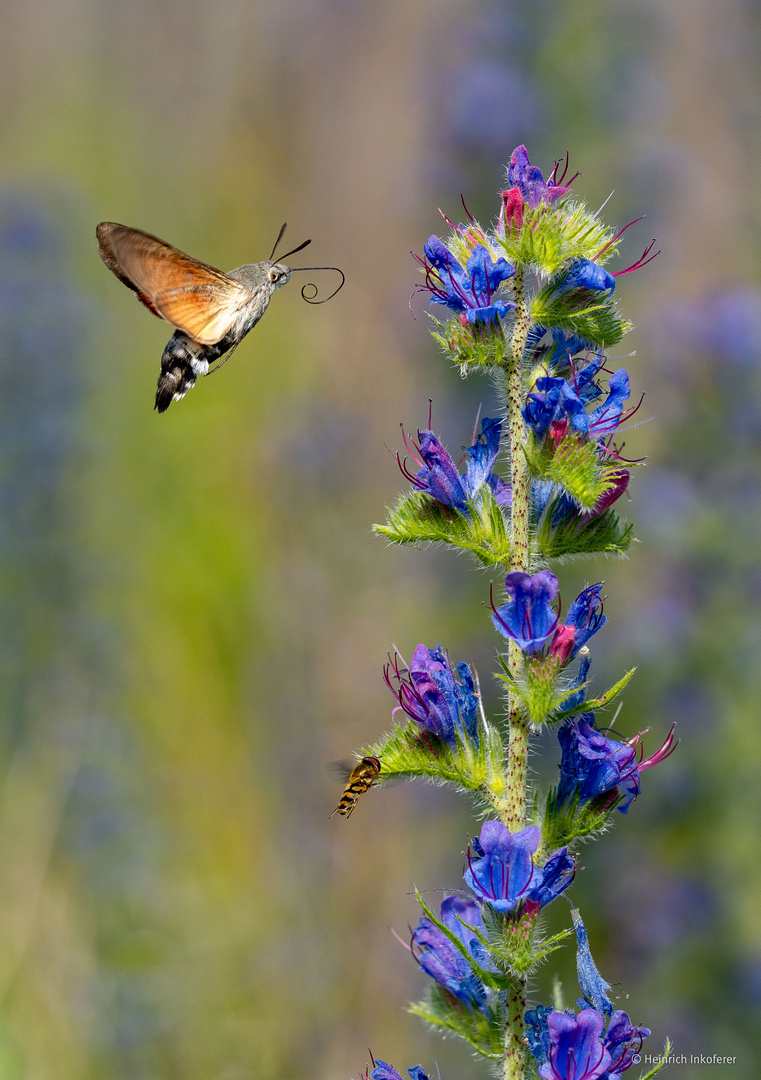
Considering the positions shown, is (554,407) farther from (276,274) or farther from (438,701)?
(276,274)

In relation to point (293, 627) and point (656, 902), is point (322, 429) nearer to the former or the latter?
point (293, 627)

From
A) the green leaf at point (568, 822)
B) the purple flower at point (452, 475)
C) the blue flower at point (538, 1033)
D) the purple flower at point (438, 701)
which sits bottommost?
the blue flower at point (538, 1033)

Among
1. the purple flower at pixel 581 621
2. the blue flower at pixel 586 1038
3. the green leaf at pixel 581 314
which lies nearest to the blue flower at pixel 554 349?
the green leaf at pixel 581 314

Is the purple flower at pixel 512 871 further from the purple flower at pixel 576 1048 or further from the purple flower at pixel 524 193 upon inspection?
the purple flower at pixel 524 193

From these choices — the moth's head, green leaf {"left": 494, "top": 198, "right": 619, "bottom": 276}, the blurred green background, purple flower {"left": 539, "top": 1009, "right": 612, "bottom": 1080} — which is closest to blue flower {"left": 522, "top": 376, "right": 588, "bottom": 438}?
Result: green leaf {"left": 494, "top": 198, "right": 619, "bottom": 276}

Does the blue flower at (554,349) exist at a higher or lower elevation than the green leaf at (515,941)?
higher

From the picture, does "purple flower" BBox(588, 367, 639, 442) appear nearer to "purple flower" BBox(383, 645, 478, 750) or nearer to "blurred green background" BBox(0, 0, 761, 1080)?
"purple flower" BBox(383, 645, 478, 750)
